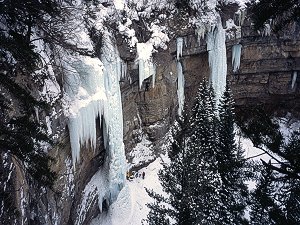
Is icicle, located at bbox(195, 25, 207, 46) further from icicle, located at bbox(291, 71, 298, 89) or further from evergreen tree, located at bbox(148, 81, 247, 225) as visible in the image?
icicle, located at bbox(291, 71, 298, 89)

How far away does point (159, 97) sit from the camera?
1711cm

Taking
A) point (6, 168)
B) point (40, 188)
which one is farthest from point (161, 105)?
point (6, 168)

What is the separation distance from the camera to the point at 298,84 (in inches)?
885

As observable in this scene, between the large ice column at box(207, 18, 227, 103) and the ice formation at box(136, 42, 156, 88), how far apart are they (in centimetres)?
484

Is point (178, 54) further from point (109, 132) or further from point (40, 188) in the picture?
point (40, 188)

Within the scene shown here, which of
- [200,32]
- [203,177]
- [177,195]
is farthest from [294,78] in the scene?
[177,195]

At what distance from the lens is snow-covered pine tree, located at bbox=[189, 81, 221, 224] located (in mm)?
10047

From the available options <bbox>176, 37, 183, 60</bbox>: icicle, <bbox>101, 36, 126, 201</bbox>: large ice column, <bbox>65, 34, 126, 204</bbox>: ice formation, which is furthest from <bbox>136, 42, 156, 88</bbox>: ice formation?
<bbox>176, 37, 183, 60</bbox>: icicle

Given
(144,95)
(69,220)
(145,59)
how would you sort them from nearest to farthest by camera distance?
(69,220)
(145,59)
(144,95)

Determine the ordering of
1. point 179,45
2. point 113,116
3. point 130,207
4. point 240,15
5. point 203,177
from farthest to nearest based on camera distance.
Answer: point 240,15 → point 179,45 → point 130,207 → point 113,116 → point 203,177

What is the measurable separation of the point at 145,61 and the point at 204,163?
18.3 feet

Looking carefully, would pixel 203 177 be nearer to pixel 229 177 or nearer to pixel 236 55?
pixel 229 177

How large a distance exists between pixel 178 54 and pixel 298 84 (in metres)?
9.42

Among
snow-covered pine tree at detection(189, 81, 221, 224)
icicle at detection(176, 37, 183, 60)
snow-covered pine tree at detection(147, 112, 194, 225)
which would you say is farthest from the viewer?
icicle at detection(176, 37, 183, 60)
